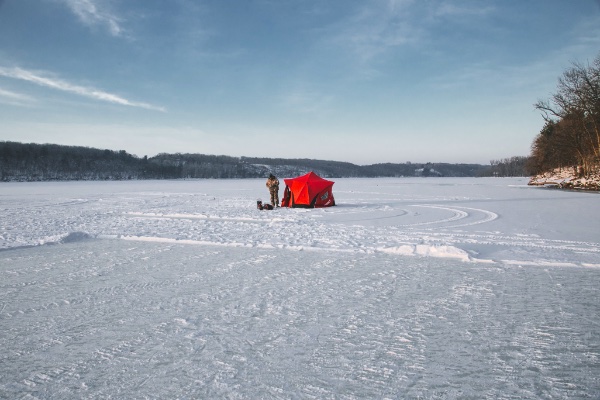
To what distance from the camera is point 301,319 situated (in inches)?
143

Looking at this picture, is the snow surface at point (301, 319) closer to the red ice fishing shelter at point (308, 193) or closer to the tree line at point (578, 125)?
the red ice fishing shelter at point (308, 193)

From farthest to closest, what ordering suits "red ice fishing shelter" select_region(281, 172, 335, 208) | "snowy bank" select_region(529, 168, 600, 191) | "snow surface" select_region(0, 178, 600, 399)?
"snowy bank" select_region(529, 168, 600, 191)
"red ice fishing shelter" select_region(281, 172, 335, 208)
"snow surface" select_region(0, 178, 600, 399)

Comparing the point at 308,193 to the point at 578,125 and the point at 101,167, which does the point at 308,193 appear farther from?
the point at 101,167

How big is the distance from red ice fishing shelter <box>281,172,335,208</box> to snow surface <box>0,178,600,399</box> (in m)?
7.68

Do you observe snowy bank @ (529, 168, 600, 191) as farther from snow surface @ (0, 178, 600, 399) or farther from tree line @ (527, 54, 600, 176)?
snow surface @ (0, 178, 600, 399)

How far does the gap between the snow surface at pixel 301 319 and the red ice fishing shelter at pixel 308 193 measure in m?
7.68

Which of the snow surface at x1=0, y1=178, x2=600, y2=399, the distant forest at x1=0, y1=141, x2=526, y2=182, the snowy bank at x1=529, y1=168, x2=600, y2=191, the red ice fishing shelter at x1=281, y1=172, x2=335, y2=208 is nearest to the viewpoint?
the snow surface at x1=0, y1=178, x2=600, y2=399

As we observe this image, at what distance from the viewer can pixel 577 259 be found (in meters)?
6.16

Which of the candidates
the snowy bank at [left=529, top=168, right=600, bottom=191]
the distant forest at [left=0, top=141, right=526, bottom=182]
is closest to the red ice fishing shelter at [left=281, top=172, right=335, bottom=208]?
the snowy bank at [left=529, top=168, right=600, bottom=191]

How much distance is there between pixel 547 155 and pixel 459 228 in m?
41.8

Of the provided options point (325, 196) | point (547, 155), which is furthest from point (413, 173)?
point (325, 196)

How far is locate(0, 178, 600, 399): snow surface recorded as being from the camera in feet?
8.28

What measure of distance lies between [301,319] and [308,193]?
1195cm

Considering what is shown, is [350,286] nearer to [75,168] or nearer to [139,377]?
[139,377]
